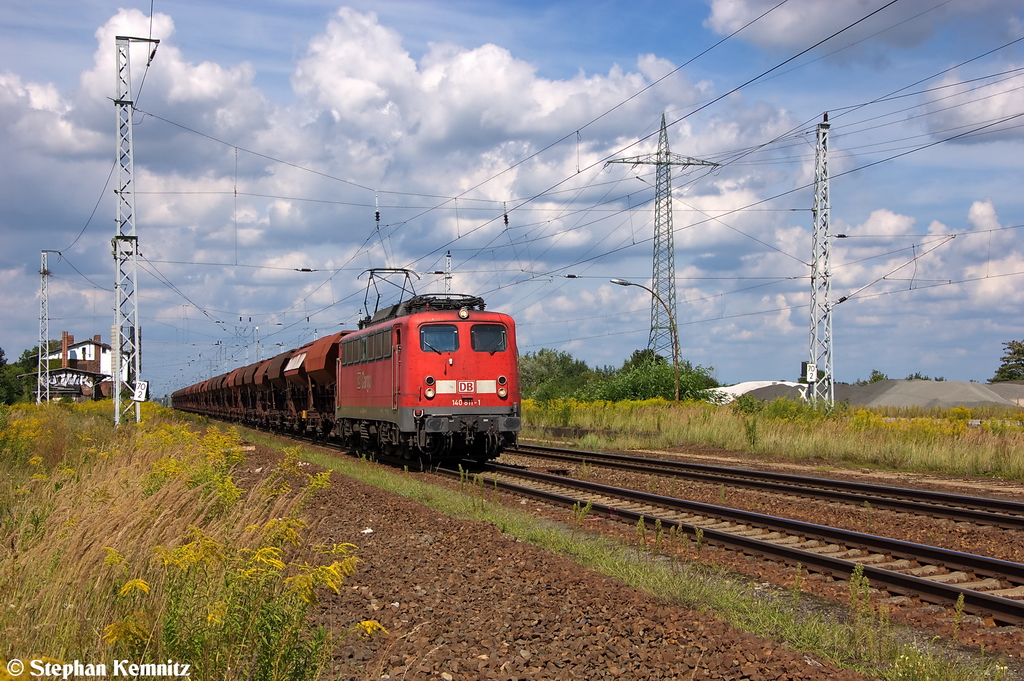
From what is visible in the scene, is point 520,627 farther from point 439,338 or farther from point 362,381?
point 362,381

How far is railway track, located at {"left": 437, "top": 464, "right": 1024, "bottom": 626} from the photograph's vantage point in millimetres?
7523

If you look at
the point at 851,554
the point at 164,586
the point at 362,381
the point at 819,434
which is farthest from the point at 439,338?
the point at 164,586

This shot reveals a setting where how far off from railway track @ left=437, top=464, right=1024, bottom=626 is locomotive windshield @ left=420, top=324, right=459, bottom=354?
18.2 feet

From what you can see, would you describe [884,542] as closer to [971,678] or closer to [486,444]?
[971,678]

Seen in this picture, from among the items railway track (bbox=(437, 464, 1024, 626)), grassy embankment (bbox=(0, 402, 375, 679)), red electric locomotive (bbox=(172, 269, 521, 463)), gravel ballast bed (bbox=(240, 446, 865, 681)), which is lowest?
railway track (bbox=(437, 464, 1024, 626))

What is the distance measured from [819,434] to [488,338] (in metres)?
11.1

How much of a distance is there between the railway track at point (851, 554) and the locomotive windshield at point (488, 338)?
5.64 meters

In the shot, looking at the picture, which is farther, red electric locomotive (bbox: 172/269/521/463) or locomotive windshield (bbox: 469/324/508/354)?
locomotive windshield (bbox: 469/324/508/354)

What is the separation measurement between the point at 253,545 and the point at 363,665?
3.96 ft

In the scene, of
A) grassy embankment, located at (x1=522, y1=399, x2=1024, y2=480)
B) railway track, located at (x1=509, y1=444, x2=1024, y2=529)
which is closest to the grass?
railway track, located at (x1=509, y1=444, x2=1024, y2=529)

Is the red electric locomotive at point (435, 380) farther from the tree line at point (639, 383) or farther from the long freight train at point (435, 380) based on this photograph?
the tree line at point (639, 383)

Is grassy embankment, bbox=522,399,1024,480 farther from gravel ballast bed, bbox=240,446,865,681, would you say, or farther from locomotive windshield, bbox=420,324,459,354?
gravel ballast bed, bbox=240,446,865,681

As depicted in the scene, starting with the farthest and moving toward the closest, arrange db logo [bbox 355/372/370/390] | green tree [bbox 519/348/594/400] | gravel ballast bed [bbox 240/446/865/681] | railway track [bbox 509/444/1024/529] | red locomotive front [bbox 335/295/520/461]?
green tree [bbox 519/348/594/400] < db logo [bbox 355/372/370/390] < red locomotive front [bbox 335/295/520/461] < railway track [bbox 509/444/1024/529] < gravel ballast bed [bbox 240/446/865/681]

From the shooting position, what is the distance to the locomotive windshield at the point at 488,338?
1888 cm
